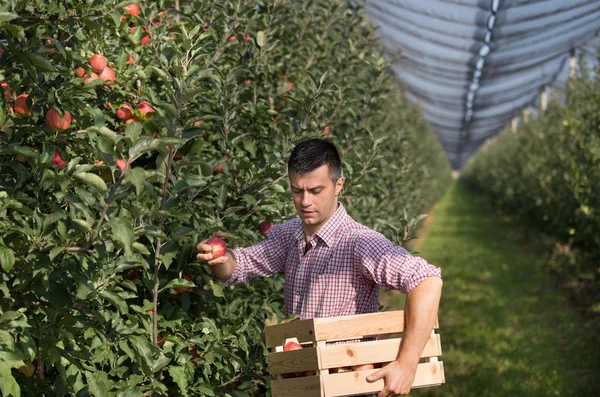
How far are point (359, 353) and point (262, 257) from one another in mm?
618

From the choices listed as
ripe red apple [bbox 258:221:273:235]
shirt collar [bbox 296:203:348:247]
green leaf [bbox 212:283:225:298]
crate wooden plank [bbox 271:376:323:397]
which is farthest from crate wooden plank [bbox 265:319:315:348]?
ripe red apple [bbox 258:221:273:235]

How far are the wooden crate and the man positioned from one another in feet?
0.13

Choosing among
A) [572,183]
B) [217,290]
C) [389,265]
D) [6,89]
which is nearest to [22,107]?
[6,89]

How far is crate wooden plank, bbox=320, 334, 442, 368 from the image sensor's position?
6.55 ft

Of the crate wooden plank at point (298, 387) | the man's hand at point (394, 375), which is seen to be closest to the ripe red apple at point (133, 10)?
Result: the crate wooden plank at point (298, 387)

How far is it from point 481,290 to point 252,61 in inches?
247

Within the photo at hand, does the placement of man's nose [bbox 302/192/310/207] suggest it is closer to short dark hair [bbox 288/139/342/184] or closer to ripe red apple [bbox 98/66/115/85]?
short dark hair [bbox 288/139/342/184]

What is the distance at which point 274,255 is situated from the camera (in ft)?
8.27

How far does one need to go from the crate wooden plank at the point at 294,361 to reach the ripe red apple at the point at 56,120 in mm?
901

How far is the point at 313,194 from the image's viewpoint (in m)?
2.25

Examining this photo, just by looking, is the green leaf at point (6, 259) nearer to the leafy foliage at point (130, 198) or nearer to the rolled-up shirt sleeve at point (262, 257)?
the leafy foliage at point (130, 198)

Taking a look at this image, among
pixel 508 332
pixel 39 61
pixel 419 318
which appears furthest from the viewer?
pixel 508 332

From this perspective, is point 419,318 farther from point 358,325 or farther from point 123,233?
point 123,233

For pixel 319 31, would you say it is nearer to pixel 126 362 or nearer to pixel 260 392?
pixel 260 392
